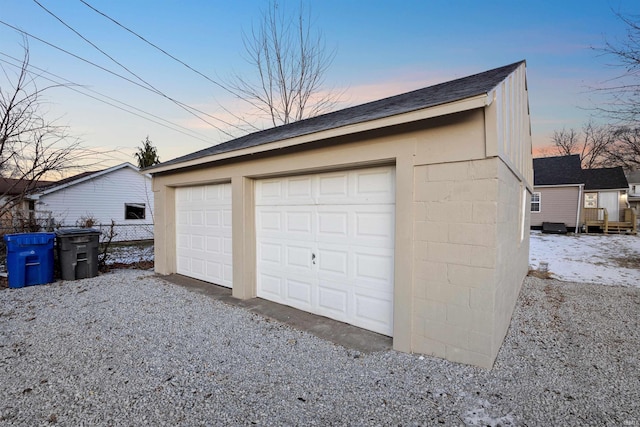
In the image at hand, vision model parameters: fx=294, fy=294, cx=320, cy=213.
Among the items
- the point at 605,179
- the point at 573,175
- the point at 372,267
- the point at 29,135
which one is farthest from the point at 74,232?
the point at 605,179

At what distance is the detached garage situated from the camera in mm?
2883

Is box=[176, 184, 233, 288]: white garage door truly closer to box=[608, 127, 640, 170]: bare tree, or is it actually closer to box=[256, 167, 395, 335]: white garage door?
box=[256, 167, 395, 335]: white garage door

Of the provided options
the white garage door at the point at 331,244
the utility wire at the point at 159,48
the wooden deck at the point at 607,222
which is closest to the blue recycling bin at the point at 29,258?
the white garage door at the point at 331,244

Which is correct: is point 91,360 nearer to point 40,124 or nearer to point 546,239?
point 40,124

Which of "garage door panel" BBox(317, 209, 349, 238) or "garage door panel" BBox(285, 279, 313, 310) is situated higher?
"garage door panel" BBox(317, 209, 349, 238)

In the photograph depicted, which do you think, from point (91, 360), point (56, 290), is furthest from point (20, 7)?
point (91, 360)

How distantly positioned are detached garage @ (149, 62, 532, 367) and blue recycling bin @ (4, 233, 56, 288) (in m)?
3.90

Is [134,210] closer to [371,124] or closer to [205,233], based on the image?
[205,233]

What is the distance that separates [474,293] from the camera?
290cm

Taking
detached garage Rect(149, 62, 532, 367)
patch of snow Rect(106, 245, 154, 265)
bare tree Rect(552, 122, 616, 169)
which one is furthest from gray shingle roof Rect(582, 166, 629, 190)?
patch of snow Rect(106, 245, 154, 265)

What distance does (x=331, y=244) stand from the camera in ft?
14.1

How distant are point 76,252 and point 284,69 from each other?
941cm

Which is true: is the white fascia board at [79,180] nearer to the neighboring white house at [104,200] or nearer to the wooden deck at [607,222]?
the neighboring white house at [104,200]

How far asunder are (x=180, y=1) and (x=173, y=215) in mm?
5268
